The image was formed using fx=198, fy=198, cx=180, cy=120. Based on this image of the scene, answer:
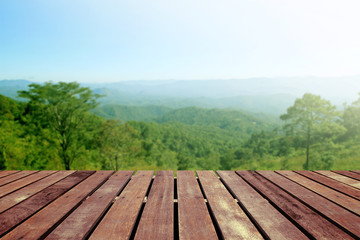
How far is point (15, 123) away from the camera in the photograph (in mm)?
21562

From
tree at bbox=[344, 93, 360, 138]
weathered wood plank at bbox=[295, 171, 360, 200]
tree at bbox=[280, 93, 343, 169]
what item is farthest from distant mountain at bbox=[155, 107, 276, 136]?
weathered wood plank at bbox=[295, 171, 360, 200]

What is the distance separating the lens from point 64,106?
15.8m

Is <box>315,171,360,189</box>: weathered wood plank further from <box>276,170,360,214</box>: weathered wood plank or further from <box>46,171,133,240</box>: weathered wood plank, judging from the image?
<box>46,171,133,240</box>: weathered wood plank

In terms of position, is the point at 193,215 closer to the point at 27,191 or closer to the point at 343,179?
the point at 27,191

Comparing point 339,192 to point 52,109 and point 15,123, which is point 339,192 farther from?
point 15,123

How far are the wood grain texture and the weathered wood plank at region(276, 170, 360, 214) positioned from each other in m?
2.62

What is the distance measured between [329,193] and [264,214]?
2.94 ft

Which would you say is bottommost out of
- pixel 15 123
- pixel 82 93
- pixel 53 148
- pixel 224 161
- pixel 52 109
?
pixel 224 161

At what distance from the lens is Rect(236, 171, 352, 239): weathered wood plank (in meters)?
1.20

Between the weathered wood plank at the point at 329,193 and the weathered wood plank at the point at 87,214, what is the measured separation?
73.3 inches

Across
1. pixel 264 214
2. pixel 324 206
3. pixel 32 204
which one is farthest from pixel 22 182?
pixel 324 206

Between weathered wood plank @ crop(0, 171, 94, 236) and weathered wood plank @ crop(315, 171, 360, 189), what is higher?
weathered wood plank @ crop(0, 171, 94, 236)

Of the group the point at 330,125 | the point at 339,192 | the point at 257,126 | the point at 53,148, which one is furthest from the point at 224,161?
the point at 257,126

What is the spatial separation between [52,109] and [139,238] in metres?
17.5
